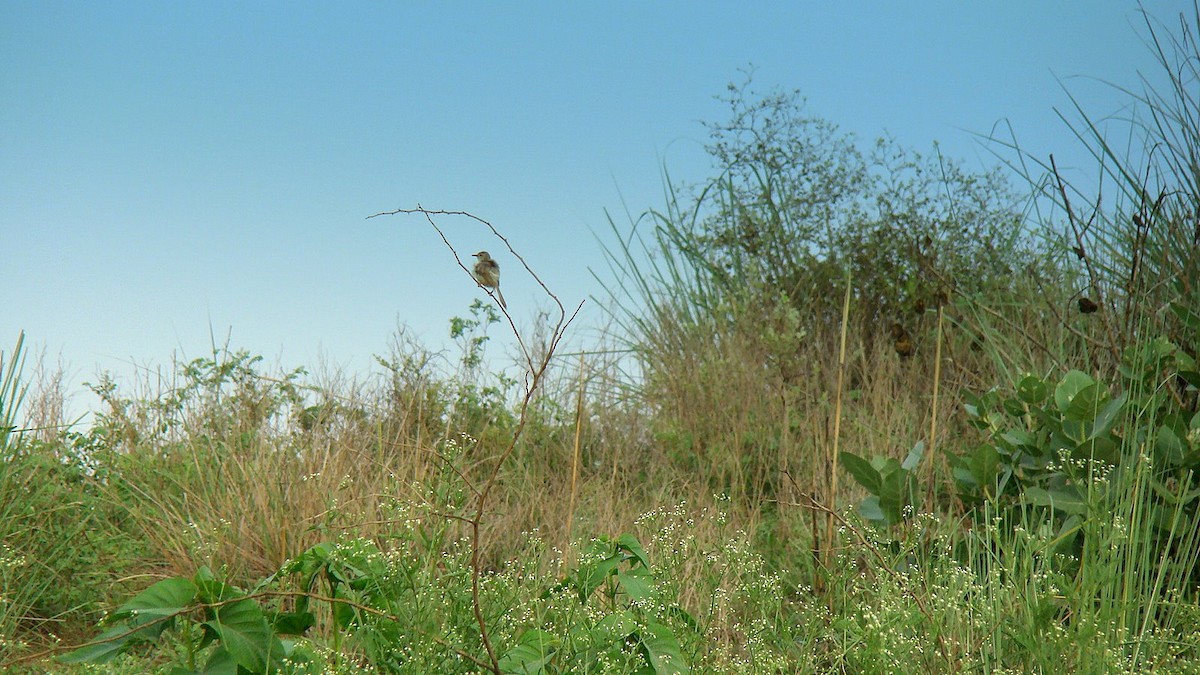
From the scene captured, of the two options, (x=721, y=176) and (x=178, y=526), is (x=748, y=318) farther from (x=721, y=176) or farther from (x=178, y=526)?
(x=178, y=526)

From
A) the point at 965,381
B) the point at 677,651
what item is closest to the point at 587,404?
the point at 965,381

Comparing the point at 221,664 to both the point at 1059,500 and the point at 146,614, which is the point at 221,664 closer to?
the point at 146,614

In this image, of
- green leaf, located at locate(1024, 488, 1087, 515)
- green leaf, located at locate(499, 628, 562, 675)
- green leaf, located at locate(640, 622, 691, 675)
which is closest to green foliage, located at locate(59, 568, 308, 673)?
green leaf, located at locate(499, 628, 562, 675)

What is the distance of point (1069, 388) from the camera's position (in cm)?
347

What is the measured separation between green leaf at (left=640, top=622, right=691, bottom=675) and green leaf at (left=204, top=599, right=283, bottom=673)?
0.81 m

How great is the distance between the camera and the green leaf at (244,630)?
77.1 inches

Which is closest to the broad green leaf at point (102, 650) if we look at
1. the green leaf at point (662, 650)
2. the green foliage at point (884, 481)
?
the green leaf at point (662, 650)

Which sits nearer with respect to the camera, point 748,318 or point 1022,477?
point 1022,477

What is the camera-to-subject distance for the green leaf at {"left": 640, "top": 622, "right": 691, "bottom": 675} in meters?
2.09

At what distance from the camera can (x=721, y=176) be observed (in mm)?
7805

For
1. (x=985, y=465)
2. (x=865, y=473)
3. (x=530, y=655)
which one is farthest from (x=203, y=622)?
(x=985, y=465)

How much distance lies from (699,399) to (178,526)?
3097mm

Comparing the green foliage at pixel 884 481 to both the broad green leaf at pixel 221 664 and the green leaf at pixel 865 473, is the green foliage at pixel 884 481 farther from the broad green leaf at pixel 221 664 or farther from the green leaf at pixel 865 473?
the broad green leaf at pixel 221 664

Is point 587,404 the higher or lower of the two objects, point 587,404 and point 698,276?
the lower
